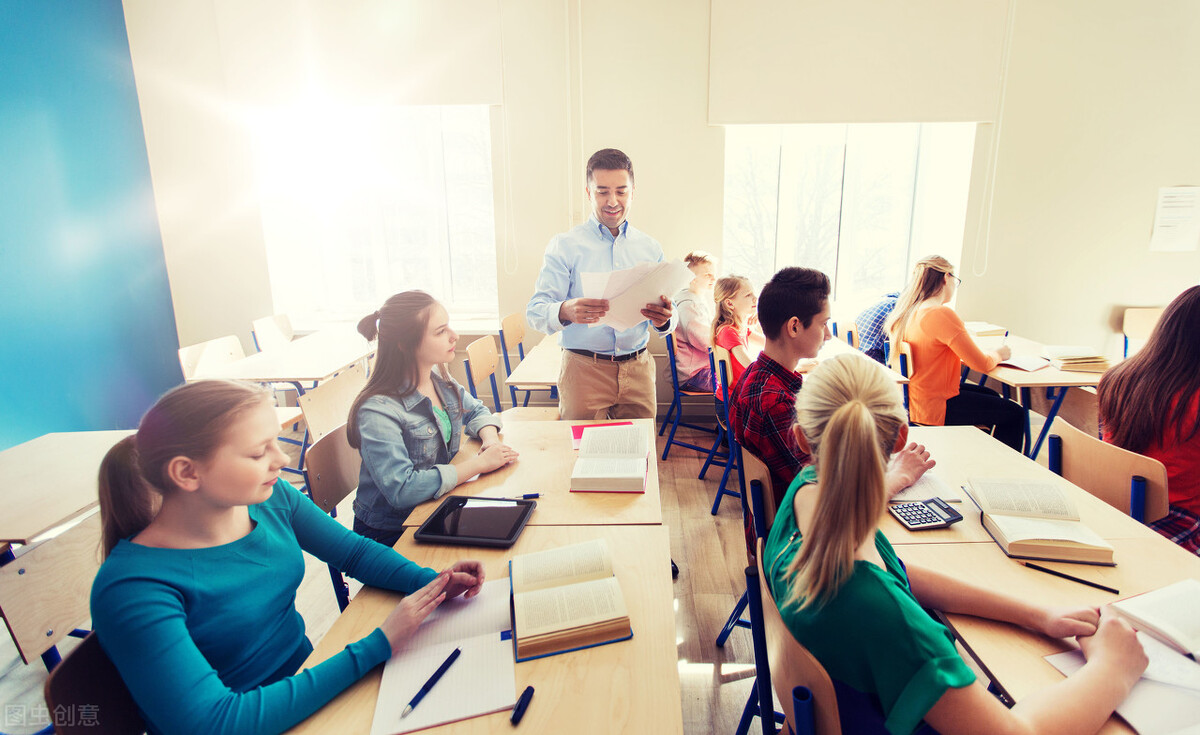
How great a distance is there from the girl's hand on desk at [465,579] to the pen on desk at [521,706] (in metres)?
0.28

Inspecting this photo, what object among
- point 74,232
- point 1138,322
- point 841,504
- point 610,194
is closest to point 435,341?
point 610,194

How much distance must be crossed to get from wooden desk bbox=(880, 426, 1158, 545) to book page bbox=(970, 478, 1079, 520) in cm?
7

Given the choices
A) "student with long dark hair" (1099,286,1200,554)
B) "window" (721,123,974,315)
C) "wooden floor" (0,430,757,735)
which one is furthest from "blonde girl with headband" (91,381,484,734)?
"window" (721,123,974,315)

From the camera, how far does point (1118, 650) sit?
38.8 inches

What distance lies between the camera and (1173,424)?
1712mm

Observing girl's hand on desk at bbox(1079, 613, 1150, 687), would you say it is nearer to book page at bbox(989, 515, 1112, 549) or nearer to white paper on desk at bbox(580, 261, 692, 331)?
book page at bbox(989, 515, 1112, 549)

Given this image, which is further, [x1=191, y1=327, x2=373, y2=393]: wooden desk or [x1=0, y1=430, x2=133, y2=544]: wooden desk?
[x1=191, y1=327, x2=373, y2=393]: wooden desk

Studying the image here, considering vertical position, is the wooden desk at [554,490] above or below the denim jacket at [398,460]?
below

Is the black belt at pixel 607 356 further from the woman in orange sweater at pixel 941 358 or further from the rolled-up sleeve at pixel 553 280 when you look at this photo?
the woman in orange sweater at pixel 941 358

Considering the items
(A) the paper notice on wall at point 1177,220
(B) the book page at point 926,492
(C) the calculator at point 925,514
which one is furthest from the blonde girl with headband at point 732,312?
(A) the paper notice on wall at point 1177,220

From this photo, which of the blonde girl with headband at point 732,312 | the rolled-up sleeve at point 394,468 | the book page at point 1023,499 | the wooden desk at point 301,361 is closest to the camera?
the book page at point 1023,499

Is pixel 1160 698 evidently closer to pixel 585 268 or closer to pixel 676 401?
pixel 585 268

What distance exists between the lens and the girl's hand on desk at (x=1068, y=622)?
1061 mm

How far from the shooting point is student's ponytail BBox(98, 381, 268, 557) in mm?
985
